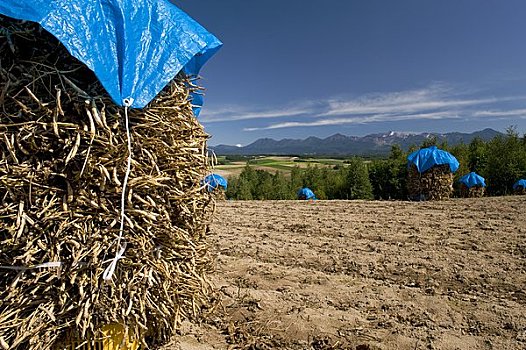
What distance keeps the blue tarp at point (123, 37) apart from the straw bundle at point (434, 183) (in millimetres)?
12645

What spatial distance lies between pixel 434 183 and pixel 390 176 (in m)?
10.9

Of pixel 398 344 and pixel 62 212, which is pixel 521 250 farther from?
pixel 62 212

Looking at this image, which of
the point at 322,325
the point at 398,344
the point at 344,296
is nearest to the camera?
the point at 398,344

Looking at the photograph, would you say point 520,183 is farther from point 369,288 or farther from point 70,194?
point 70,194

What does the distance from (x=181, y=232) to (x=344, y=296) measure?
2140 millimetres

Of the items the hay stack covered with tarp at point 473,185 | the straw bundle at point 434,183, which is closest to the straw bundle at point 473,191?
the hay stack covered with tarp at point 473,185

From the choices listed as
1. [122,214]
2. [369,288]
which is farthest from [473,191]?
[122,214]

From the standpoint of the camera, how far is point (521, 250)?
4.90 metres

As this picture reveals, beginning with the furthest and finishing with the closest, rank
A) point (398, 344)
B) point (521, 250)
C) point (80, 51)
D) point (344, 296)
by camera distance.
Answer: point (521, 250)
point (344, 296)
point (398, 344)
point (80, 51)

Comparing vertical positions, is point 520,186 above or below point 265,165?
below

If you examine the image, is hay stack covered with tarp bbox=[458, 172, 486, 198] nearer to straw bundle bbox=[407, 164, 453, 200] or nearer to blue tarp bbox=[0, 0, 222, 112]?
straw bundle bbox=[407, 164, 453, 200]

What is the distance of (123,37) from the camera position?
6.17ft

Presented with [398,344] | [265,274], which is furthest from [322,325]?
[265,274]

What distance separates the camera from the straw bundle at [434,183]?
12758mm
